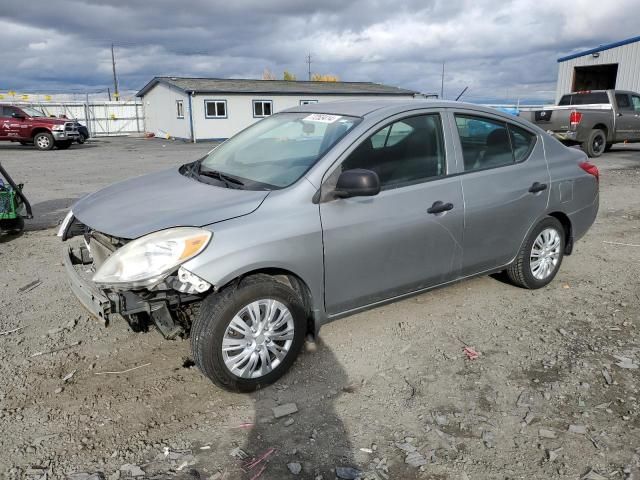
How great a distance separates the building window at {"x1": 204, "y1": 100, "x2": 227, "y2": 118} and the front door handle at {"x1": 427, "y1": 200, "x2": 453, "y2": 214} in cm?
2825

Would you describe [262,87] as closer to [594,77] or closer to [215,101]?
[215,101]

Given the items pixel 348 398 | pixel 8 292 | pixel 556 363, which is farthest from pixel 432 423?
pixel 8 292

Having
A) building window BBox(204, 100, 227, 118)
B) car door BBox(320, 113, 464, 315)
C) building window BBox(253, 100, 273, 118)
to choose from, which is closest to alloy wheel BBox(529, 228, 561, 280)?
car door BBox(320, 113, 464, 315)

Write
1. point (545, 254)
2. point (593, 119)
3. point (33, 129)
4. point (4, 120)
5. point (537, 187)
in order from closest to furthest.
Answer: point (537, 187), point (545, 254), point (593, 119), point (4, 120), point (33, 129)

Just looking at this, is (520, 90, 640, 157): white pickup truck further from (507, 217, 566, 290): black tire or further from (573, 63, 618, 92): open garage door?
(573, 63, 618, 92): open garage door

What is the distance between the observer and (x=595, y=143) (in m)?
16.3

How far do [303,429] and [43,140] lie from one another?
2367 cm

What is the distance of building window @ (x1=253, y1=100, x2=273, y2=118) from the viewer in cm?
3181

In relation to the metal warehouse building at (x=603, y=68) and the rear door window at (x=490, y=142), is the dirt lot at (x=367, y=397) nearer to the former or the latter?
the rear door window at (x=490, y=142)

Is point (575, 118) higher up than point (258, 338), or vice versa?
point (575, 118)

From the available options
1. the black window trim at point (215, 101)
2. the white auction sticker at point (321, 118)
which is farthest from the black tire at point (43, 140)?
the white auction sticker at point (321, 118)

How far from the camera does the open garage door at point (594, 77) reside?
28.1 meters

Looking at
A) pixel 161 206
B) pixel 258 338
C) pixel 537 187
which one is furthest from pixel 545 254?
pixel 161 206

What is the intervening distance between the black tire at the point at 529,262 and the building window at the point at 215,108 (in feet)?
90.9
